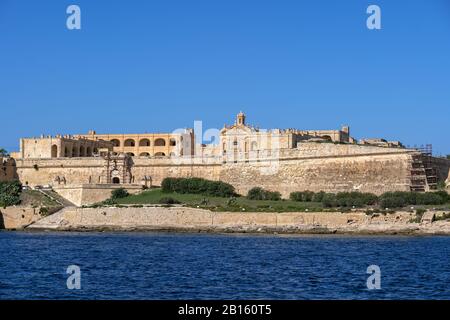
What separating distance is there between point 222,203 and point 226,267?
2593 centimetres

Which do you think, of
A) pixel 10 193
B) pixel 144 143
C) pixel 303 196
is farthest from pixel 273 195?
pixel 144 143

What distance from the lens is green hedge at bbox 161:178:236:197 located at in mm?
57281

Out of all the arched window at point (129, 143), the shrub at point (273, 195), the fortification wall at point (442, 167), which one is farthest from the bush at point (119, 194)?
the fortification wall at point (442, 167)

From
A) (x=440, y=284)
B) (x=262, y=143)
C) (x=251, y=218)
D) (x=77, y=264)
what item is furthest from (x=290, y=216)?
(x=440, y=284)

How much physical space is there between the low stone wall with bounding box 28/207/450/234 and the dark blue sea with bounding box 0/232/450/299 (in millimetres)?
2503

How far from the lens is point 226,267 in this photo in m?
27.3

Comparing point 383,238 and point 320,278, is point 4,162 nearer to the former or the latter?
point 383,238

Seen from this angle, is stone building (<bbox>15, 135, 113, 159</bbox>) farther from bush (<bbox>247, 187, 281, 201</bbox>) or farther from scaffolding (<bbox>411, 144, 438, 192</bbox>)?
scaffolding (<bbox>411, 144, 438, 192</bbox>)

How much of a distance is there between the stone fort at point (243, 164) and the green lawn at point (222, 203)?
10.9ft

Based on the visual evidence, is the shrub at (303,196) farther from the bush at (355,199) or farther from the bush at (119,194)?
the bush at (119,194)

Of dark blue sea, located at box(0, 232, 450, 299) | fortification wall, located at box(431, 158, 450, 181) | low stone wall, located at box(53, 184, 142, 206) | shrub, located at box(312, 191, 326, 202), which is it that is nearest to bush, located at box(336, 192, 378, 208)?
shrub, located at box(312, 191, 326, 202)

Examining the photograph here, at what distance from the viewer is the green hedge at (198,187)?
188 ft

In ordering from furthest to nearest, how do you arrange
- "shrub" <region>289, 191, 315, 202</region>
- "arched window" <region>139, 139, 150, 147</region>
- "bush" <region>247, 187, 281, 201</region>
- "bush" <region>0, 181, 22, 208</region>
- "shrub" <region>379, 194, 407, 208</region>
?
"arched window" <region>139, 139, 150, 147</region> < "bush" <region>247, 187, 281, 201</region> < "bush" <region>0, 181, 22, 208</region> < "shrub" <region>289, 191, 315, 202</region> < "shrub" <region>379, 194, 407, 208</region>

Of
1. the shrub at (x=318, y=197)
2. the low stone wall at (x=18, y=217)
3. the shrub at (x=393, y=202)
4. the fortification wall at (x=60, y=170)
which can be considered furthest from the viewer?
the fortification wall at (x=60, y=170)
